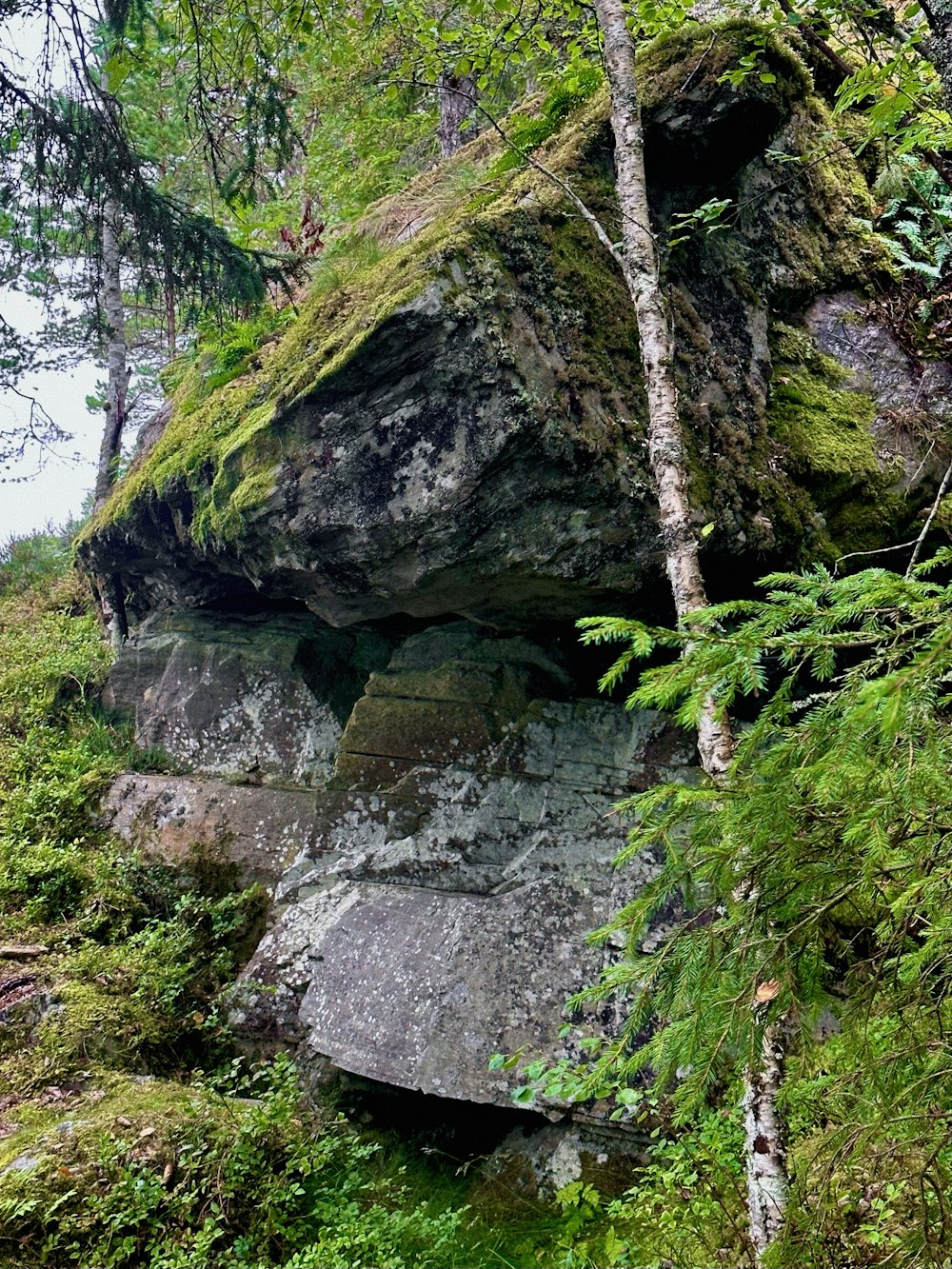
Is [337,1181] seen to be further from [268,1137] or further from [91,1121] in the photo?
[91,1121]

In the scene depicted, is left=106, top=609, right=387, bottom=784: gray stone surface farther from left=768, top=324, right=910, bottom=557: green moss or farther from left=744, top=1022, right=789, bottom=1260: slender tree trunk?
left=744, top=1022, right=789, bottom=1260: slender tree trunk

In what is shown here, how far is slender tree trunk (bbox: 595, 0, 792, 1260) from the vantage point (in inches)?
120

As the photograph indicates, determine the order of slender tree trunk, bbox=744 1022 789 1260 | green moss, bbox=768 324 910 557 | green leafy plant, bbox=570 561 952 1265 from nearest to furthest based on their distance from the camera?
green leafy plant, bbox=570 561 952 1265 < slender tree trunk, bbox=744 1022 789 1260 < green moss, bbox=768 324 910 557

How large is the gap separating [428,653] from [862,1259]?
428 centimetres

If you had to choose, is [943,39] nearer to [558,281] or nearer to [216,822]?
[558,281]

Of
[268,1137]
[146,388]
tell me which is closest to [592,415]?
[268,1137]

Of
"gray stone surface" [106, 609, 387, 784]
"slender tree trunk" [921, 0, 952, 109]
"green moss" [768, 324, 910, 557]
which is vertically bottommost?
"gray stone surface" [106, 609, 387, 784]

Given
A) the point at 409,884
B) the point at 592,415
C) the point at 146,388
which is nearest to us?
the point at 592,415

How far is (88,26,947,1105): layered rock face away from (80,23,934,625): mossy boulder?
19 millimetres

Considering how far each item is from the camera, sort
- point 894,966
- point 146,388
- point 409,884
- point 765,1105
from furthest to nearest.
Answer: point 146,388 → point 409,884 → point 765,1105 → point 894,966

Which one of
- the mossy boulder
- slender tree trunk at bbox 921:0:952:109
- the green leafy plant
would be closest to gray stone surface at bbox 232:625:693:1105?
the mossy boulder

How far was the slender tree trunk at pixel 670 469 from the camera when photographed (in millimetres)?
3037

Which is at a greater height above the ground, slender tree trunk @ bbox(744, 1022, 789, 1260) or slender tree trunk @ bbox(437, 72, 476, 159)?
slender tree trunk @ bbox(437, 72, 476, 159)

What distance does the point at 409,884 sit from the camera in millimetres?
5641
